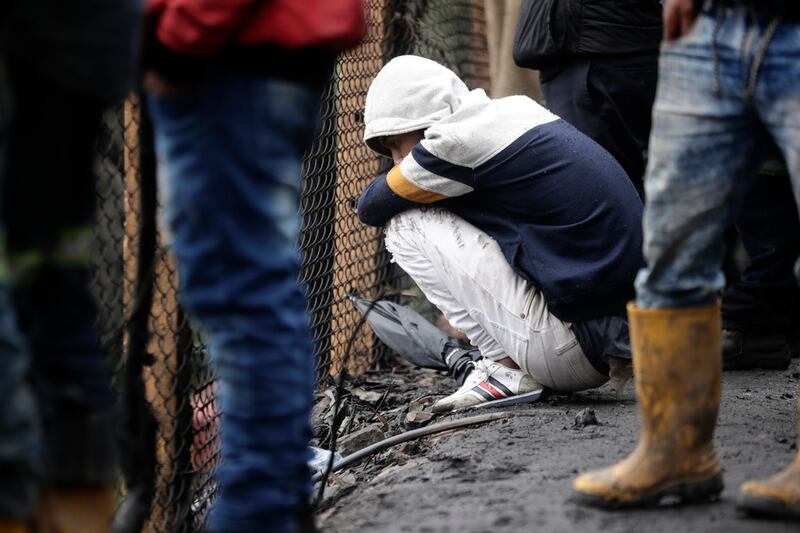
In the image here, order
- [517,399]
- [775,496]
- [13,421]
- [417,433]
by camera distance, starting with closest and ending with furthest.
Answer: [13,421] → [775,496] → [417,433] → [517,399]

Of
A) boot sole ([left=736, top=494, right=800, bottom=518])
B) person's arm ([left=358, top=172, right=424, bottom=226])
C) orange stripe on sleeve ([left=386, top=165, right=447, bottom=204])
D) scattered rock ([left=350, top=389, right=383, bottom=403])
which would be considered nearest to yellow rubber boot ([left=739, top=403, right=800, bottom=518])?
boot sole ([left=736, top=494, right=800, bottom=518])

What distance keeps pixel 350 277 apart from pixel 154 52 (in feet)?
11.8

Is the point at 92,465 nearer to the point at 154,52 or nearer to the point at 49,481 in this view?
the point at 49,481

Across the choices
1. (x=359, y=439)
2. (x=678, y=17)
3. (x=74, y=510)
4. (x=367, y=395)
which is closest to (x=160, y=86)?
(x=74, y=510)

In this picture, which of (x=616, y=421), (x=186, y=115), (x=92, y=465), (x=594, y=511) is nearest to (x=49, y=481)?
(x=92, y=465)

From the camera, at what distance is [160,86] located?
2275 mm

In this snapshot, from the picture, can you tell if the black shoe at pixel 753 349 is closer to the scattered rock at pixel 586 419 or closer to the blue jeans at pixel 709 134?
the scattered rock at pixel 586 419

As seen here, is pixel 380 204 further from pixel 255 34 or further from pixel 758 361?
pixel 255 34

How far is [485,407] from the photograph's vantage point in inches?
181

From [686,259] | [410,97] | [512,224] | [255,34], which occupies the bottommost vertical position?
Answer: [512,224]

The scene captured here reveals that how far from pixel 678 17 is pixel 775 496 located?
1117mm

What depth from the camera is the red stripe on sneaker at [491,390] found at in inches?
181

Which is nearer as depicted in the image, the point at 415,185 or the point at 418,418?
the point at 415,185

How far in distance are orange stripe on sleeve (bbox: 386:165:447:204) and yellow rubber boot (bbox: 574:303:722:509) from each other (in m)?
1.77
